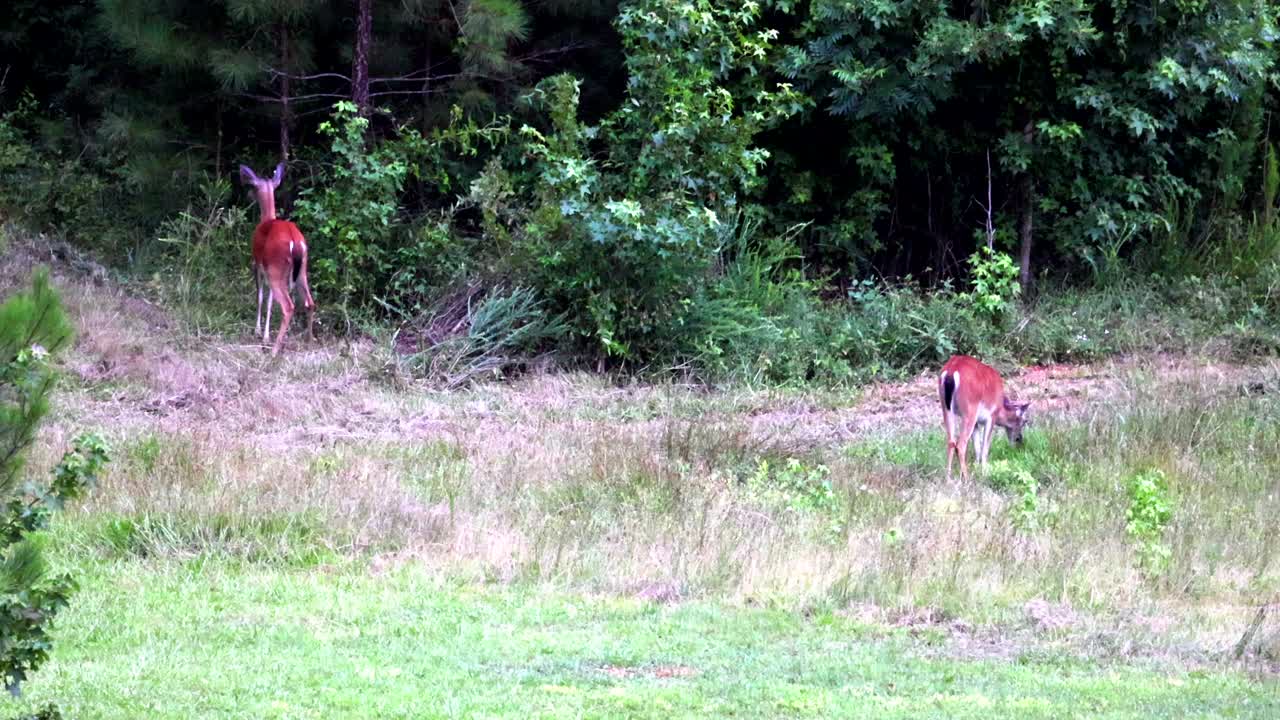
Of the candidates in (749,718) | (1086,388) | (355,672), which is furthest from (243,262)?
(749,718)

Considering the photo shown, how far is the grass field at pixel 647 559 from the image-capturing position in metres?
6.50

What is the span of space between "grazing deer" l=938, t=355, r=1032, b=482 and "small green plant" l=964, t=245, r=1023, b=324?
4790mm

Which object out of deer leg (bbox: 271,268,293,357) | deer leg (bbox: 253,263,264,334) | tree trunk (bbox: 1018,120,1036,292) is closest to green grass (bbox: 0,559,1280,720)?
deer leg (bbox: 271,268,293,357)

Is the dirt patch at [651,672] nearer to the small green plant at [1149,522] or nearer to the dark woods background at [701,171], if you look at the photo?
the small green plant at [1149,522]

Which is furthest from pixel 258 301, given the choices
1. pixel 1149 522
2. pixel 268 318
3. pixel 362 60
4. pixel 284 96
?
pixel 1149 522

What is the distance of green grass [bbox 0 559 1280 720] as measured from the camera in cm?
618

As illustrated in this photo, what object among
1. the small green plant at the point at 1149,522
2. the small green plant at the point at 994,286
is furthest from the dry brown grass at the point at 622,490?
the small green plant at the point at 994,286

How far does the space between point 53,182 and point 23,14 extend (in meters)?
3.67

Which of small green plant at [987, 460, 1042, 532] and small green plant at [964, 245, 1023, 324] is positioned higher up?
small green plant at [964, 245, 1023, 324]

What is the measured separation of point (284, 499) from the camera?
9.48 metres

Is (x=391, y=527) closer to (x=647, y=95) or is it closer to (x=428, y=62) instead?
(x=647, y=95)

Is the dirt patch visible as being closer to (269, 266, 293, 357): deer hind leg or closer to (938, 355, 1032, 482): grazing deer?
(938, 355, 1032, 482): grazing deer

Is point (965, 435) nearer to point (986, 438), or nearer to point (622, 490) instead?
point (986, 438)

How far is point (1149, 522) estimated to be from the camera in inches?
381
